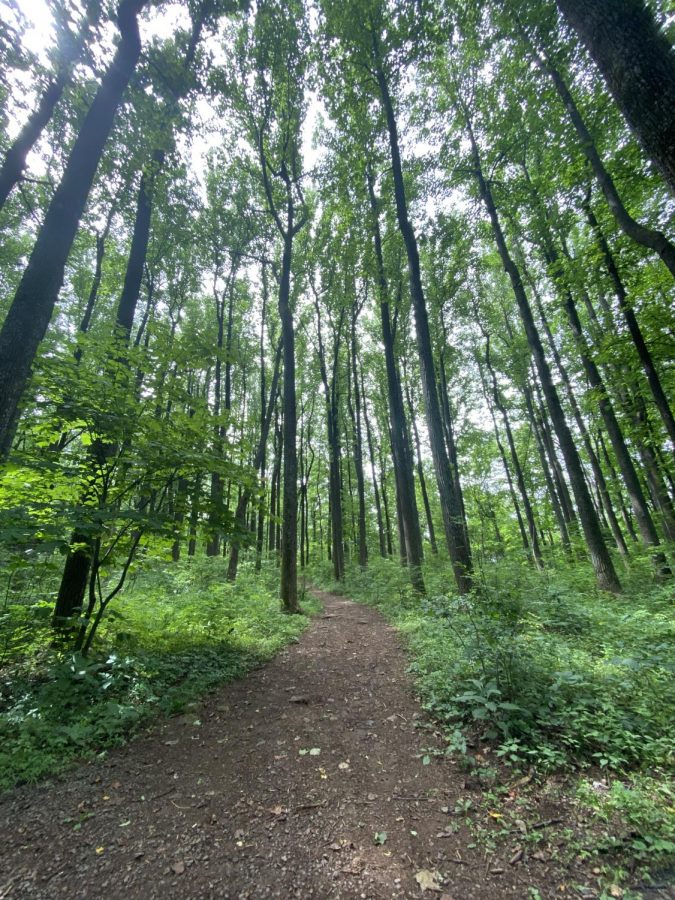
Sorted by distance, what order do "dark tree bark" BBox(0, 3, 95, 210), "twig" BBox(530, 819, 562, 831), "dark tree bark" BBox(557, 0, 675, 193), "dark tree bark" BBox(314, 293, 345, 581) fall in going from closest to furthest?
"twig" BBox(530, 819, 562, 831) < "dark tree bark" BBox(557, 0, 675, 193) < "dark tree bark" BBox(0, 3, 95, 210) < "dark tree bark" BBox(314, 293, 345, 581)

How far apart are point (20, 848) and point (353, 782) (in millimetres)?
2214

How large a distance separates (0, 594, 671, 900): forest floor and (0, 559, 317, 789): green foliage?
0.89 feet

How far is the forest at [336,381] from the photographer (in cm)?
303

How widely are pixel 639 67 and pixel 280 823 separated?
24.5 ft

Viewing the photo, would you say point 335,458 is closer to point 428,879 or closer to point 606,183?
point 606,183

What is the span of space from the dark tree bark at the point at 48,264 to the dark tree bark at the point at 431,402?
643cm

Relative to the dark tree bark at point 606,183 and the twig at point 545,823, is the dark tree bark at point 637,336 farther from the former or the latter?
the twig at point 545,823

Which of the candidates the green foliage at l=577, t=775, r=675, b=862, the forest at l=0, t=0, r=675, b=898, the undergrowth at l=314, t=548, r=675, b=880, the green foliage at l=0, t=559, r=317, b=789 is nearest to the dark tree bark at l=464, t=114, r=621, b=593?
the forest at l=0, t=0, r=675, b=898

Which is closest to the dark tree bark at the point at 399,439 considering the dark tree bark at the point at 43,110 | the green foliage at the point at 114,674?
the green foliage at the point at 114,674

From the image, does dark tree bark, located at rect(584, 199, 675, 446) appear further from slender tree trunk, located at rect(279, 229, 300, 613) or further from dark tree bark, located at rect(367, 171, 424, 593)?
slender tree trunk, located at rect(279, 229, 300, 613)

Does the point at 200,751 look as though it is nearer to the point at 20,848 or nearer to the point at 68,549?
the point at 20,848

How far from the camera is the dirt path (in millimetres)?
1901

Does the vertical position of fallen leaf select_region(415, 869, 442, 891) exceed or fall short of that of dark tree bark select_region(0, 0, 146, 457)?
it falls short

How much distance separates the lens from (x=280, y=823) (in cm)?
238
